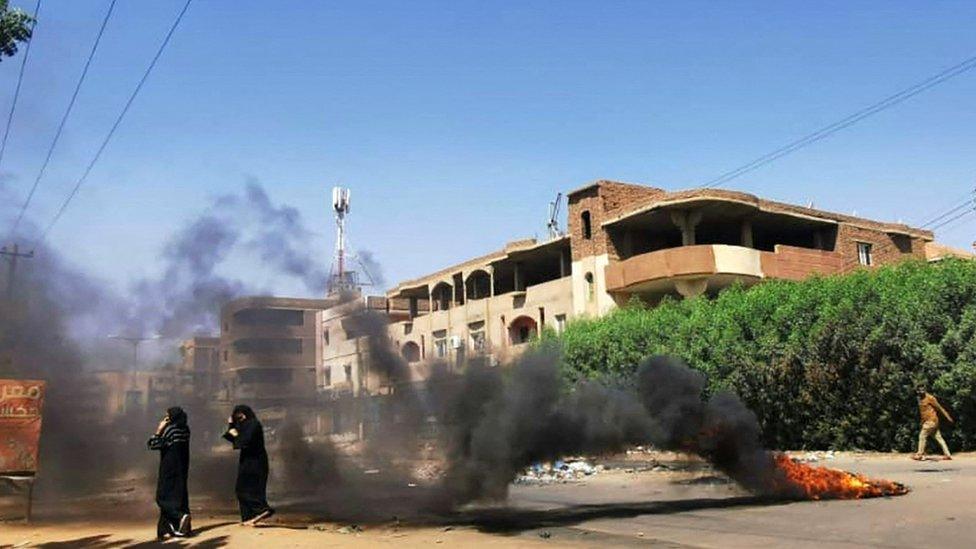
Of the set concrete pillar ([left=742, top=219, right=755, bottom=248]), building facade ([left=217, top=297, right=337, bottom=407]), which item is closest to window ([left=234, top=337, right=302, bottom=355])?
building facade ([left=217, top=297, right=337, bottom=407])

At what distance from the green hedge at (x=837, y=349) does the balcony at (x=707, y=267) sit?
4.76 m

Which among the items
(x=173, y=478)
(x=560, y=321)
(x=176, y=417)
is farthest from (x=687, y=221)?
(x=173, y=478)

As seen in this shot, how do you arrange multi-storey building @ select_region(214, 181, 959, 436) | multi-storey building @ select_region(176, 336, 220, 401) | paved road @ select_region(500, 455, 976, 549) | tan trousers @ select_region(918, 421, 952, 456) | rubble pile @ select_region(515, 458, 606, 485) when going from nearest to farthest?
1. paved road @ select_region(500, 455, 976, 549)
2. multi-storey building @ select_region(214, 181, 959, 436)
3. multi-storey building @ select_region(176, 336, 220, 401)
4. tan trousers @ select_region(918, 421, 952, 456)
5. rubble pile @ select_region(515, 458, 606, 485)

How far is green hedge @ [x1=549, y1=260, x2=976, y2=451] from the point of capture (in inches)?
813

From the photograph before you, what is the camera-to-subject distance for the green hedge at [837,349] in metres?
20.7

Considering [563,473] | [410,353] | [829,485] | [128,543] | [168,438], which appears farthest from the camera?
[563,473]

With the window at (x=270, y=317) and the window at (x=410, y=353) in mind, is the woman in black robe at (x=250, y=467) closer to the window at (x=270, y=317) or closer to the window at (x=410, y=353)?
the window at (x=410, y=353)

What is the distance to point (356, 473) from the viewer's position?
49.3 feet

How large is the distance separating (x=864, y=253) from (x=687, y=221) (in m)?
10.7

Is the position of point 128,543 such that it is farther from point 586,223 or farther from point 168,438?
point 586,223

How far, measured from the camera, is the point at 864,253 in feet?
131

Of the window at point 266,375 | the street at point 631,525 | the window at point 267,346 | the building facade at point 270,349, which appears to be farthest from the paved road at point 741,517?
the window at point 267,346

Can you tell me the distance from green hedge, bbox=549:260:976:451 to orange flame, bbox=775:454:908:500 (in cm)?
651

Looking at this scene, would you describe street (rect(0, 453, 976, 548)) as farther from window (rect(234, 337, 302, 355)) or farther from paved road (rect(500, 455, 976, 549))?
window (rect(234, 337, 302, 355))
